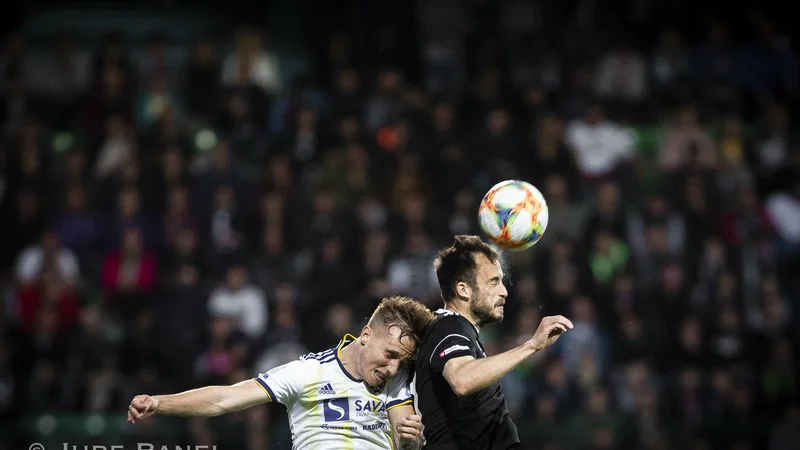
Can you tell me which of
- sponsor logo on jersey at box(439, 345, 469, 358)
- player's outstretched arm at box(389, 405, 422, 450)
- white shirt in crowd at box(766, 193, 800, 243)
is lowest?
player's outstretched arm at box(389, 405, 422, 450)

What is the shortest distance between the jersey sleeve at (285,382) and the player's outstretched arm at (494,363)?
34.5 inches

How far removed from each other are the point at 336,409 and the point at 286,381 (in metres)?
0.32

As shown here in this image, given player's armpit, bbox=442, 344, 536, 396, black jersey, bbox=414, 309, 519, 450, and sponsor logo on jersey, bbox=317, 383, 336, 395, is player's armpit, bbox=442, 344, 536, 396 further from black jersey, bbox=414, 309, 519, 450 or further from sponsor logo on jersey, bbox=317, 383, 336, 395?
sponsor logo on jersey, bbox=317, 383, 336, 395

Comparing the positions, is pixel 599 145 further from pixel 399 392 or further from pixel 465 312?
pixel 399 392

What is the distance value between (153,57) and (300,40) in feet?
7.75

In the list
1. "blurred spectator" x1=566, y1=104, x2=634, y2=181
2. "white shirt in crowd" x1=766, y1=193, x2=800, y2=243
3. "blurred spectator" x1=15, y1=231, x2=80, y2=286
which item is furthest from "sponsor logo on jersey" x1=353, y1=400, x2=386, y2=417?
"white shirt in crowd" x1=766, y1=193, x2=800, y2=243

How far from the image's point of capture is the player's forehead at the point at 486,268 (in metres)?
6.28

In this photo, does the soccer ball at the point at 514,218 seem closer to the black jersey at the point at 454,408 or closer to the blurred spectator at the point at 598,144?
the black jersey at the point at 454,408

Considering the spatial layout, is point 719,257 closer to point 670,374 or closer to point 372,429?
point 670,374

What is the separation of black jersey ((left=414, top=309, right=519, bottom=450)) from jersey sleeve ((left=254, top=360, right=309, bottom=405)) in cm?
65

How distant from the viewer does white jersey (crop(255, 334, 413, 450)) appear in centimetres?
612

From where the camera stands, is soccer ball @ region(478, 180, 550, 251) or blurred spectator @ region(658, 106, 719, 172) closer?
soccer ball @ region(478, 180, 550, 251)

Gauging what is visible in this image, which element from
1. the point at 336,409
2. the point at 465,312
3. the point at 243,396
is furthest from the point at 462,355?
the point at 243,396

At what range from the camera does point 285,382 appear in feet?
19.9
